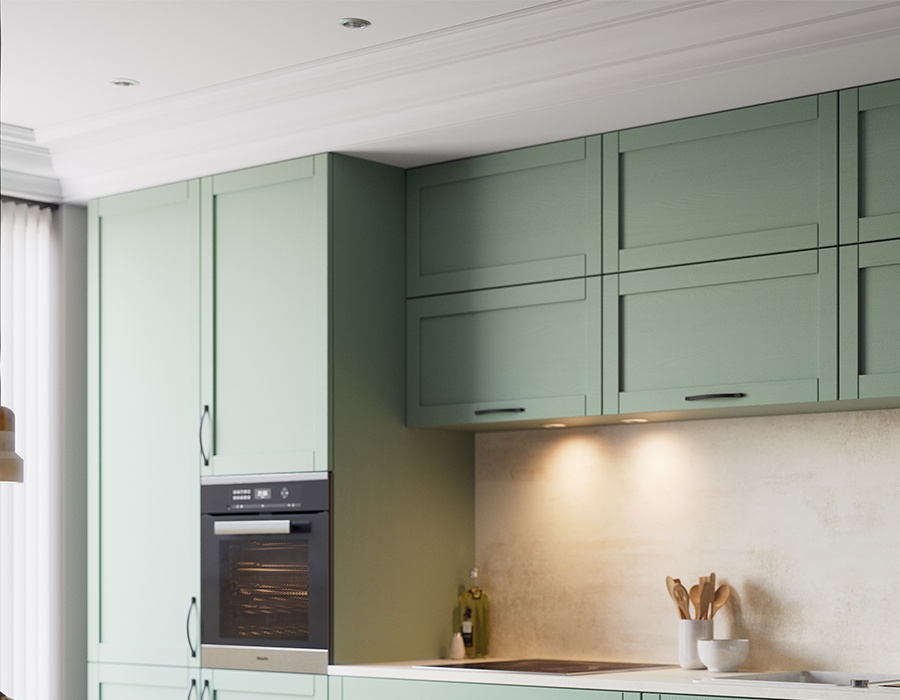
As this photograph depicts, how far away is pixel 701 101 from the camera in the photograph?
3.68 m

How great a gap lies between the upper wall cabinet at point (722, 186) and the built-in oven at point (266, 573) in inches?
45.0

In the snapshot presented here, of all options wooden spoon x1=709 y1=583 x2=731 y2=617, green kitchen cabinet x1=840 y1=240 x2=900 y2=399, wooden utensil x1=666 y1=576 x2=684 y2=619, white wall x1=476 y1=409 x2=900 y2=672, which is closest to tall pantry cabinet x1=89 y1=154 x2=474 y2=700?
white wall x1=476 y1=409 x2=900 y2=672

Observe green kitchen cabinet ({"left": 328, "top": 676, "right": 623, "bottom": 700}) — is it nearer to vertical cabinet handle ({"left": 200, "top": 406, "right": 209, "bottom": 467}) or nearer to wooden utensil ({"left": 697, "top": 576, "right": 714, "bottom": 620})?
wooden utensil ({"left": 697, "top": 576, "right": 714, "bottom": 620})

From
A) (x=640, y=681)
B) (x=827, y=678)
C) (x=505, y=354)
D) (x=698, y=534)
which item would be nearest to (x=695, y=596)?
(x=698, y=534)

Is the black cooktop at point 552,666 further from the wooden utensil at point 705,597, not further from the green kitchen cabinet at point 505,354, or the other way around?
the green kitchen cabinet at point 505,354

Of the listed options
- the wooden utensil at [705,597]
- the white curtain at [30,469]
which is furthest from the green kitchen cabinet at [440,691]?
the white curtain at [30,469]

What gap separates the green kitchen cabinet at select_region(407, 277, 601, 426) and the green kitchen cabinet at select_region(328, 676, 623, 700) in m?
0.77

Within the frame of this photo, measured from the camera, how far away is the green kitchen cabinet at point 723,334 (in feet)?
11.6

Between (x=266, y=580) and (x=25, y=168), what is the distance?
1.63 meters

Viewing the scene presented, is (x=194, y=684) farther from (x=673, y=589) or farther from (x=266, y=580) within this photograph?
(x=673, y=589)

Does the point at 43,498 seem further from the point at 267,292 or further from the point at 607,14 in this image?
the point at 607,14

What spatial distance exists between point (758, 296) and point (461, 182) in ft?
3.48

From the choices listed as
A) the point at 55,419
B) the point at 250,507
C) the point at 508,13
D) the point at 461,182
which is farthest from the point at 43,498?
the point at 508,13

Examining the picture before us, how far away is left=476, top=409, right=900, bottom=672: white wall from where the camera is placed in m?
3.78
